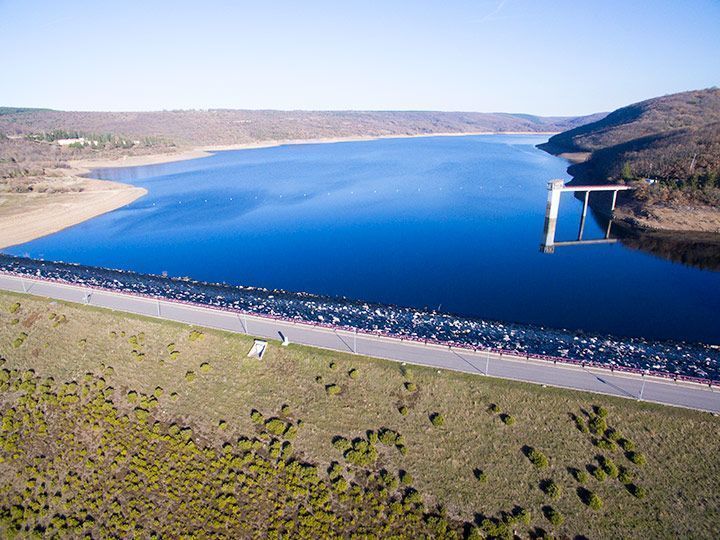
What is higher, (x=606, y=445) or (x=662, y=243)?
(x=662, y=243)

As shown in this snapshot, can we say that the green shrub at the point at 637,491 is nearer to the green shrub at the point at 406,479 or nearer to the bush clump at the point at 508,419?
the bush clump at the point at 508,419

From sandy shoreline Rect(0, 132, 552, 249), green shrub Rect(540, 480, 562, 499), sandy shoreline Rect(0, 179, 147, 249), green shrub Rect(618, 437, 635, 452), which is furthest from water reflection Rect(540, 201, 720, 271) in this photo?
sandy shoreline Rect(0, 132, 552, 249)

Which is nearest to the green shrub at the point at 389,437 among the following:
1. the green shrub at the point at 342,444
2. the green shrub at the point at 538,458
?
the green shrub at the point at 342,444

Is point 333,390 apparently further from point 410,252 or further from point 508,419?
point 410,252

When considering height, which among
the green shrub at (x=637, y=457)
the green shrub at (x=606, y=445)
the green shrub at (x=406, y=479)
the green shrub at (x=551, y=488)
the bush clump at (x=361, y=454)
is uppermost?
the green shrub at (x=606, y=445)

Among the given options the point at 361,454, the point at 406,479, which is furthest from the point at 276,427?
the point at 406,479

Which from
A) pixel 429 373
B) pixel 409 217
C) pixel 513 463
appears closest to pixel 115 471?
pixel 429 373

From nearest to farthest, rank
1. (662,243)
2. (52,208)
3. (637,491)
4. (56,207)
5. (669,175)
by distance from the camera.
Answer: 1. (637,491)
2. (662,243)
3. (669,175)
4. (52,208)
5. (56,207)

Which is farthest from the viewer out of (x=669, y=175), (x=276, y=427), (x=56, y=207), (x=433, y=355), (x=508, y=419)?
(x=56, y=207)
